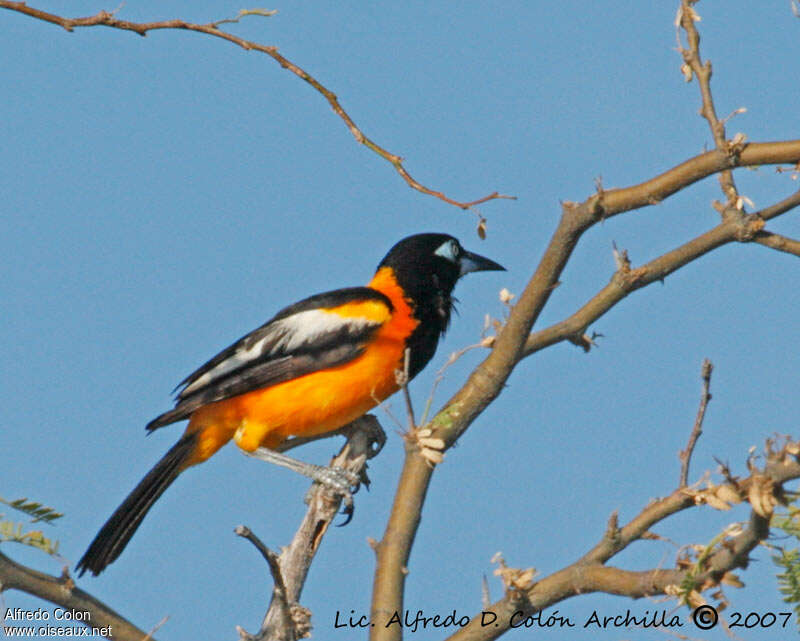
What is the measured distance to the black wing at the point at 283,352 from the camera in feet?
17.5

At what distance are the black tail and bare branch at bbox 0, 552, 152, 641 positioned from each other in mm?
1252

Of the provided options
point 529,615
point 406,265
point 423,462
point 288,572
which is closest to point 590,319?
point 423,462

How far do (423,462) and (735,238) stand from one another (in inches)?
57.8

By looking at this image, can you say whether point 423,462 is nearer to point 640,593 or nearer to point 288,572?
point 288,572

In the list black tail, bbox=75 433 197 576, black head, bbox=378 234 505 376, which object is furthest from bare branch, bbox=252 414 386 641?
black head, bbox=378 234 505 376

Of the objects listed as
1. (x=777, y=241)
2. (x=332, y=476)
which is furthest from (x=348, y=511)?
(x=777, y=241)

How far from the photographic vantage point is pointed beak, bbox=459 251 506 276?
651 cm

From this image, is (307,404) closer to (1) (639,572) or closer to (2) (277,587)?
(2) (277,587)

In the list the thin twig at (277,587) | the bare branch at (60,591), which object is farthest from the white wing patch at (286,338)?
the bare branch at (60,591)

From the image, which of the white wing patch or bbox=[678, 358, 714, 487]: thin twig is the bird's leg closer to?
the white wing patch

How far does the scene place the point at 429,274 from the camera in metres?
6.23

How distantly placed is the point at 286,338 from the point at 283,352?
0.29 feet

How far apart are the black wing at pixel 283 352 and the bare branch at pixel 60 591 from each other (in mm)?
1520

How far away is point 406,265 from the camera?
20.4 ft
